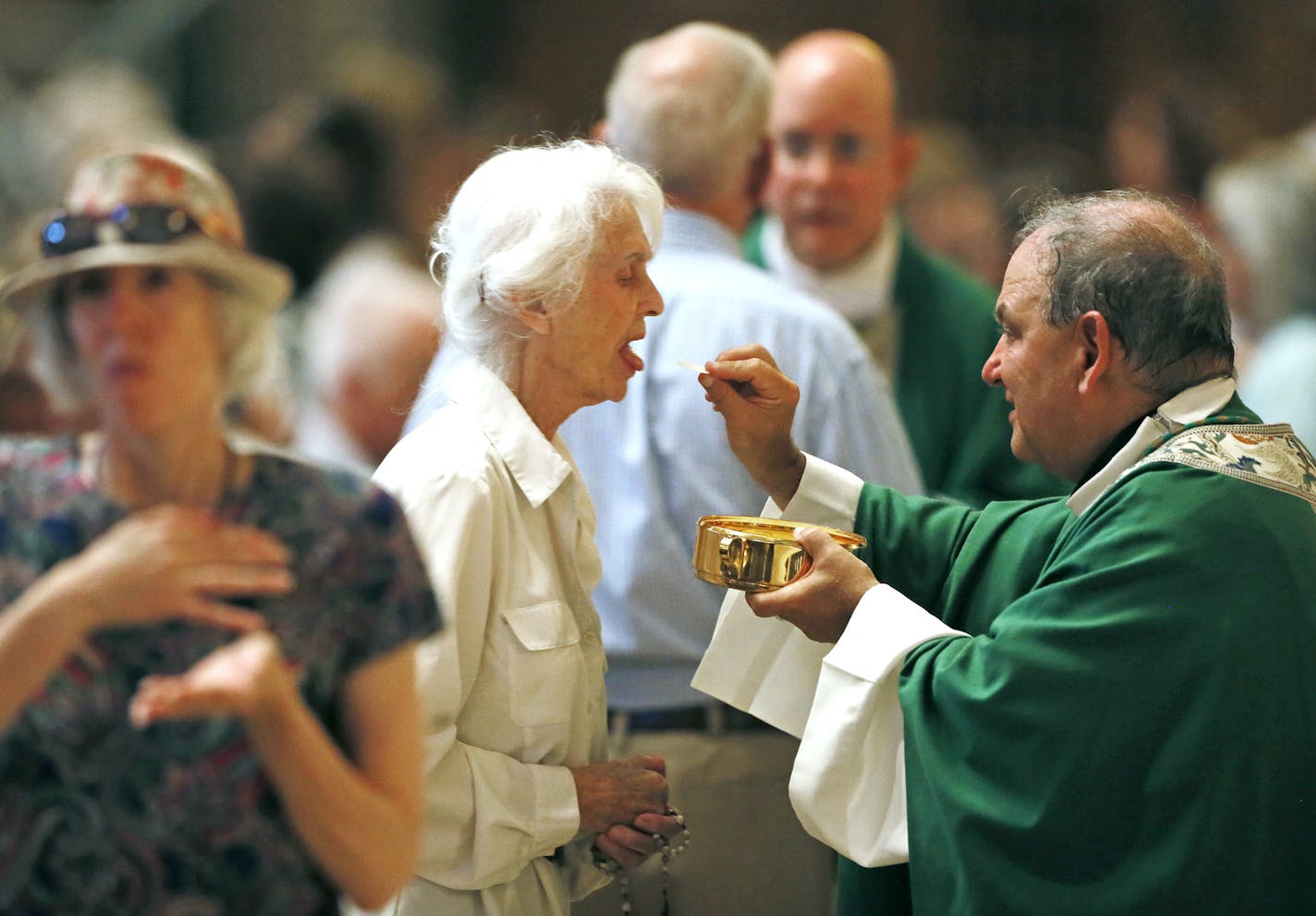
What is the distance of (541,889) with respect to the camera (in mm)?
2754

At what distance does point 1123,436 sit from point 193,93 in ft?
28.6

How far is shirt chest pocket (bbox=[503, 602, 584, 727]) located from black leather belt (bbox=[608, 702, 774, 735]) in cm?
82

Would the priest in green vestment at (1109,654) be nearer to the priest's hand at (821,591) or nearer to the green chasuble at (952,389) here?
the priest's hand at (821,591)

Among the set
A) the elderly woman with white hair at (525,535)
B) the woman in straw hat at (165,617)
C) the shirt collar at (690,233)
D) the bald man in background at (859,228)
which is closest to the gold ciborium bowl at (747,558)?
the elderly woman with white hair at (525,535)

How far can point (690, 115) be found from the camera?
12.8ft

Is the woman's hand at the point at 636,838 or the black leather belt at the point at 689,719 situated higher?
the woman's hand at the point at 636,838

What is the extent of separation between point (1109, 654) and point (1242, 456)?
392 mm

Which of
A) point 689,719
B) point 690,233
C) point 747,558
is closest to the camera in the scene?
point 747,558

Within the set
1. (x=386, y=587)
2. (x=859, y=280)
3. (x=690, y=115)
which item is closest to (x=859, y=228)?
(x=859, y=280)

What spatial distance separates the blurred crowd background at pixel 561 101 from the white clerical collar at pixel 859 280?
793 mm

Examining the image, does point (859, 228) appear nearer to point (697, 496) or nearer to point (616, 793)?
point (697, 496)

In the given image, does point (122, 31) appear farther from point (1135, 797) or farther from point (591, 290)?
point (1135, 797)

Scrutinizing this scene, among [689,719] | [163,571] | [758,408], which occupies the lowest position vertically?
[689,719]

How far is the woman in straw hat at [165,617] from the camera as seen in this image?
178 centimetres
